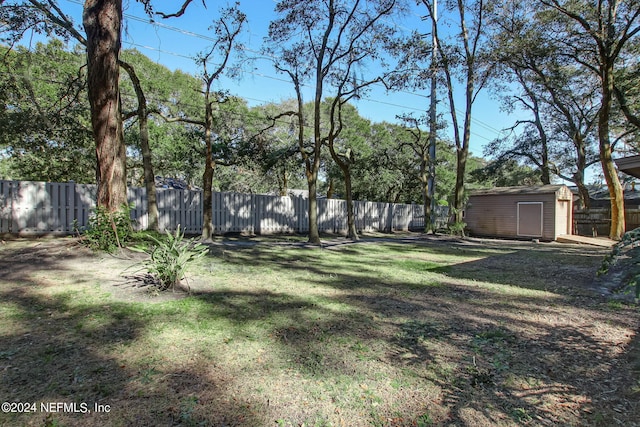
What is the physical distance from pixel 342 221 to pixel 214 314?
49.5 ft

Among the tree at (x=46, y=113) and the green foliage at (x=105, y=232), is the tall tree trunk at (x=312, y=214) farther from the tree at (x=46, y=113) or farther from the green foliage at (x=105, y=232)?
the tree at (x=46, y=113)

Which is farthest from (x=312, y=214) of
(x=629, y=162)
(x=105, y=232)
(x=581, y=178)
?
(x=581, y=178)

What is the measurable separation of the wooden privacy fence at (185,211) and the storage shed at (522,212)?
15.7 ft

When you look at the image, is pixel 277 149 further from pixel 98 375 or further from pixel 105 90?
pixel 98 375

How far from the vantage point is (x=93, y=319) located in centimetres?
310

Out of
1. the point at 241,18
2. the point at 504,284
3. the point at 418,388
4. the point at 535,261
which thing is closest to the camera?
the point at 418,388

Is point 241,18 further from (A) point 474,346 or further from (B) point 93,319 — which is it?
(A) point 474,346

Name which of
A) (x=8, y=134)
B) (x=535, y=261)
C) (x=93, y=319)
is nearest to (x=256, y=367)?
(x=93, y=319)

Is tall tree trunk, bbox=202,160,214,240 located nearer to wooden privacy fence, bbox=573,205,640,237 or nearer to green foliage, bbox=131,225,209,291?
green foliage, bbox=131,225,209,291

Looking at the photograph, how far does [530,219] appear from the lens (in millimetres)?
16312

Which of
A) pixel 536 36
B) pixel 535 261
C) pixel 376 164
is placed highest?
pixel 536 36

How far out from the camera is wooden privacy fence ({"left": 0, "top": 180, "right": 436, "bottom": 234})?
9094 millimetres

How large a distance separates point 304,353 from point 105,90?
224 inches

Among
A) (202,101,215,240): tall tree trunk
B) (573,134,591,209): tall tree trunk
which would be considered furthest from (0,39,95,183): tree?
(573,134,591,209): tall tree trunk
